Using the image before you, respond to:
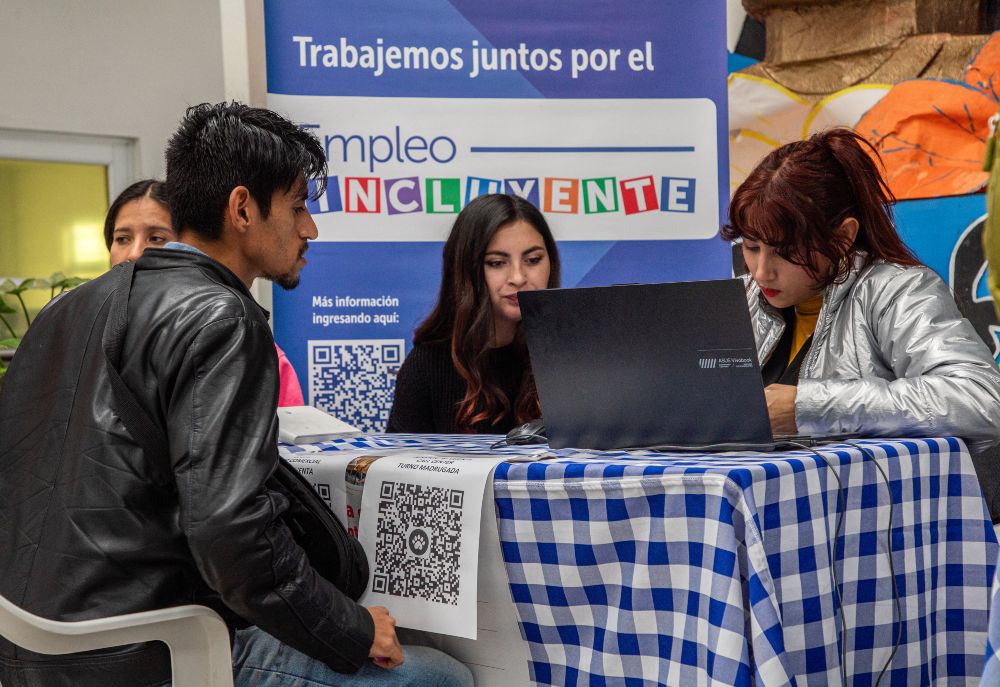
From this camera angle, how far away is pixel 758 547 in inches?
47.4

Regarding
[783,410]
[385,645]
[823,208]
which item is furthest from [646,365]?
[823,208]

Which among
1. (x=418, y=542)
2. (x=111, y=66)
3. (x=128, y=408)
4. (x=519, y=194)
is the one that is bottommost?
(x=418, y=542)

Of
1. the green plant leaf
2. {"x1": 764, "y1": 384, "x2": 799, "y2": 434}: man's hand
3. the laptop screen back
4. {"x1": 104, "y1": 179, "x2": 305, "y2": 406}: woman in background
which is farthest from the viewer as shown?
the green plant leaf

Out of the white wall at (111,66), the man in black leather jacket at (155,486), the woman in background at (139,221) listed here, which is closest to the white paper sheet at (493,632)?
the man in black leather jacket at (155,486)

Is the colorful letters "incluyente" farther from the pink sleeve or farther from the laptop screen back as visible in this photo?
the laptop screen back

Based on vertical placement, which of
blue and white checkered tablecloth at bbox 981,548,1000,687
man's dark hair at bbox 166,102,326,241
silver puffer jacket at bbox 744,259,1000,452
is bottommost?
blue and white checkered tablecloth at bbox 981,548,1000,687

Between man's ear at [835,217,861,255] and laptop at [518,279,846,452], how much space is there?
544 mm

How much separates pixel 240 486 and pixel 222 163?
0.53 m

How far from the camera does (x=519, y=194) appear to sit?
11.1 feet

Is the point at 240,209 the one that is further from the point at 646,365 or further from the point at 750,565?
the point at 750,565

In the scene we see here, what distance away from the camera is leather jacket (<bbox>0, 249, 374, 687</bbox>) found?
1.27 metres

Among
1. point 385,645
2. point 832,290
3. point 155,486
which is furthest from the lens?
point 832,290

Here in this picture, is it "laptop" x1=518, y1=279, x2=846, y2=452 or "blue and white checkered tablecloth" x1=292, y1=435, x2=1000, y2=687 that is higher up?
"laptop" x1=518, y1=279, x2=846, y2=452

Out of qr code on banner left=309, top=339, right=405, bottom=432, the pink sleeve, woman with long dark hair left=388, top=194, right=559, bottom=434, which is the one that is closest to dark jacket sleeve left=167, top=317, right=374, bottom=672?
woman with long dark hair left=388, top=194, right=559, bottom=434
